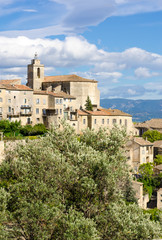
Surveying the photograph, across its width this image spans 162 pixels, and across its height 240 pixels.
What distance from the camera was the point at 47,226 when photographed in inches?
760

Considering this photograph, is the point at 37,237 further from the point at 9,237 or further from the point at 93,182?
the point at 93,182

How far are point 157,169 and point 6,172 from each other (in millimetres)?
39702

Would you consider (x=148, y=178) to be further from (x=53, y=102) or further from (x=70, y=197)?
(x=70, y=197)

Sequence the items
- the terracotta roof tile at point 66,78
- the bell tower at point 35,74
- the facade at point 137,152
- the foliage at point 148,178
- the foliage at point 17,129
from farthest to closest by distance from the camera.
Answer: the terracotta roof tile at point 66,78
the bell tower at point 35,74
the facade at point 137,152
the foliage at point 148,178
the foliage at point 17,129

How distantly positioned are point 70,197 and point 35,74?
54.0 m

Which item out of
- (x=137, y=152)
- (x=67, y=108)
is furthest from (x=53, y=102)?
(x=137, y=152)

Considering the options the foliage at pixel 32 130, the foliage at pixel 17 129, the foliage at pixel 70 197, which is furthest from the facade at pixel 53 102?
the foliage at pixel 70 197

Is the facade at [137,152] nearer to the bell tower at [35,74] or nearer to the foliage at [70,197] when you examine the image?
the bell tower at [35,74]

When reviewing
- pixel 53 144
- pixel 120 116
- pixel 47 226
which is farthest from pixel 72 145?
pixel 120 116

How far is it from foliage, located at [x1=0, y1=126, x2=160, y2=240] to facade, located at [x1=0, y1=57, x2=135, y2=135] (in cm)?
2901

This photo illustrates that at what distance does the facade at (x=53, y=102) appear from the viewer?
59656 millimetres

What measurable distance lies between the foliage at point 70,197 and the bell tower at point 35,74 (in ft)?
159

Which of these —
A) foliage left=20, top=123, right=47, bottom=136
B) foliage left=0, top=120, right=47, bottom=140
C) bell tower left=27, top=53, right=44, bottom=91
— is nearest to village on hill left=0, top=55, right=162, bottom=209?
bell tower left=27, top=53, right=44, bottom=91

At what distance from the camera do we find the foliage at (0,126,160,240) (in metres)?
19.3
